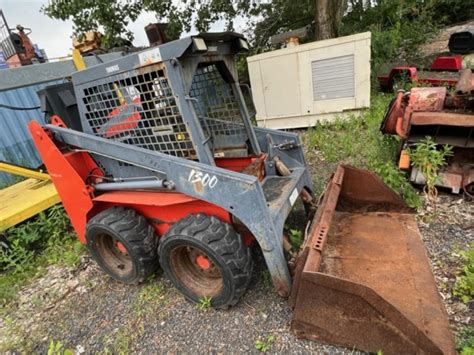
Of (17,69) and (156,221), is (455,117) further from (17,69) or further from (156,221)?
(17,69)

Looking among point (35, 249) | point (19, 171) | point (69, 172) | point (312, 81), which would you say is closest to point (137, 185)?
point (69, 172)

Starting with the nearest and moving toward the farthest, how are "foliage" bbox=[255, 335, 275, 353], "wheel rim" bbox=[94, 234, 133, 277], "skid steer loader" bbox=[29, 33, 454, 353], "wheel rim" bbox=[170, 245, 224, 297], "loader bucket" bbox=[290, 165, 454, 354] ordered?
"loader bucket" bbox=[290, 165, 454, 354], "skid steer loader" bbox=[29, 33, 454, 353], "foliage" bbox=[255, 335, 275, 353], "wheel rim" bbox=[170, 245, 224, 297], "wheel rim" bbox=[94, 234, 133, 277]

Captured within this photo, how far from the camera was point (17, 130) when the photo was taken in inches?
222

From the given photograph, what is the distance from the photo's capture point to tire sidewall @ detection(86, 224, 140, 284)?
2293mm

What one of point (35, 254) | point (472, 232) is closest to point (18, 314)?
point (35, 254)

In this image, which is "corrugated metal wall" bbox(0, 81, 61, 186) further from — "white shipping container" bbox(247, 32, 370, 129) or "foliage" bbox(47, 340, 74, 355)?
"foliage" bbox(47, 340, 74, 355)

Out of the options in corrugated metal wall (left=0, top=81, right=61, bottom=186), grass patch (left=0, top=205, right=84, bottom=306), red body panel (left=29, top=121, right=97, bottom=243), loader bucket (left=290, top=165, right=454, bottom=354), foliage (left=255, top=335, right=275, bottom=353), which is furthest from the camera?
corrugated metal wall (left=0, top=81, right=61, bottom=186)

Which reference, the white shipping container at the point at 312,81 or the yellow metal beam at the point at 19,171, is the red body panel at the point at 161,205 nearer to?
the yellow metal beam at the point at 19,171

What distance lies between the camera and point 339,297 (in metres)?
1.56

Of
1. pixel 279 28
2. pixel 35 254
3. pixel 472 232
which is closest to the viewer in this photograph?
pixel 472 232

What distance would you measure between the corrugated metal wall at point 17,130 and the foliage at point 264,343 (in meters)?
5.48

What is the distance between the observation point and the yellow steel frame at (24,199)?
3.02 meters

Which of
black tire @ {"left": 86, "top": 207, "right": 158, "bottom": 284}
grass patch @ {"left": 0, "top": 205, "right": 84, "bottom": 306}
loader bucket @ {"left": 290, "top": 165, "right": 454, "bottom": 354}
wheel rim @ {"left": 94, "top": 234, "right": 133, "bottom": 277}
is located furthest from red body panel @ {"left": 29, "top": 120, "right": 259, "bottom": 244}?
grass patch @ {"left": 0, "top": 205, "right": 84, "bottom": 306}

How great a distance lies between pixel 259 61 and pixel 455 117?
12.7 ft
